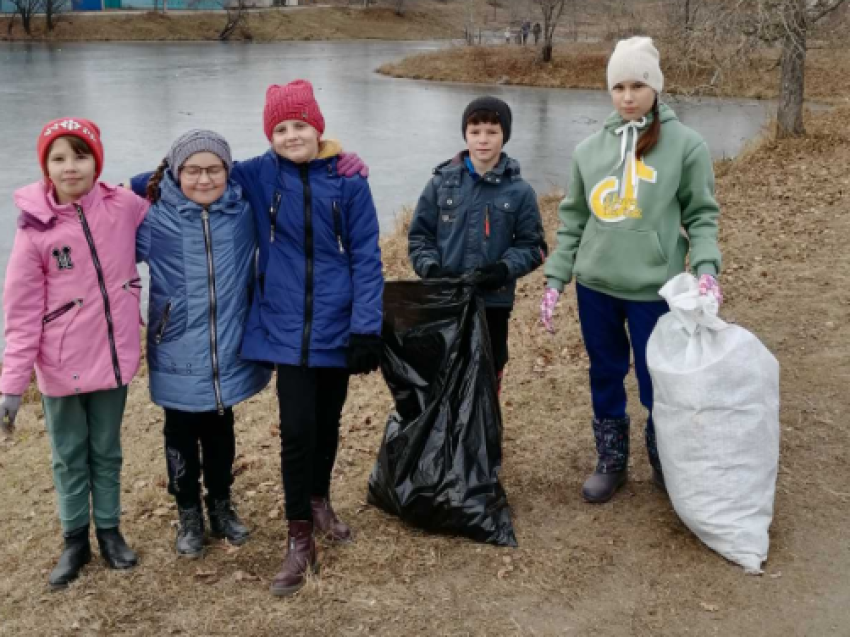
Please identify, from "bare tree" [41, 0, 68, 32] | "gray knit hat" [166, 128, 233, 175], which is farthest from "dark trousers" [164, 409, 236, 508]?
"bare tree" [41, 0, 68, 32]

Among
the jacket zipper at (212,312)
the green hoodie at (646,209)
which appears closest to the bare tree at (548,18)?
the green hoodie at (646,209)

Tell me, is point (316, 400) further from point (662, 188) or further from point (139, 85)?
point (139, 85)

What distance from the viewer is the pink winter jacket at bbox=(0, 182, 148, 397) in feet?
9.68

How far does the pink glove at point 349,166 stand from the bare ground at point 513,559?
1.41 m

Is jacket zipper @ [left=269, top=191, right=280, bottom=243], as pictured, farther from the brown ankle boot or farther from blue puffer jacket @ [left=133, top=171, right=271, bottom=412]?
the brown ankle boot

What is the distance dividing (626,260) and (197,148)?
1.60m

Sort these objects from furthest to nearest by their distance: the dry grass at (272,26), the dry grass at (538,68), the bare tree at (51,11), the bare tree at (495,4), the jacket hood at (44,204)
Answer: the bare tree at (495,4) → the dry grass at (272,26) → the bare tree at (51,11) → the dry grass at (538,68) → the jacket hood at (44,204)

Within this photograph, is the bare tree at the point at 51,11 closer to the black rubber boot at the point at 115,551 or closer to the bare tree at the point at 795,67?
the bare tree at the point at 795,67

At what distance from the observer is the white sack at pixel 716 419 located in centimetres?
302

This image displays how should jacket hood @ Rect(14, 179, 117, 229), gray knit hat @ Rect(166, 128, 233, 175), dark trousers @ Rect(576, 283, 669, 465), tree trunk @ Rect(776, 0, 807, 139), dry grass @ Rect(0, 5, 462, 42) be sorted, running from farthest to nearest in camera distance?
dry grass @ Rect(0, 5, 462, 42), tree trunk @ Rect(776, 0, 807, 139), dark trousers @ Rect(576, 283, 669, 465), gray knit hat @ Rect(166, 128, 233, 175), jacket hood @ Rect(14, 179, 117, 229)

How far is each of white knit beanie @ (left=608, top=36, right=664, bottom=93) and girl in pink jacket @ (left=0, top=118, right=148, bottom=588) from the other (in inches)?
69.8

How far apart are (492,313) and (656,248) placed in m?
0.73

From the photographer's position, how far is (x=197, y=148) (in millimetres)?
3037

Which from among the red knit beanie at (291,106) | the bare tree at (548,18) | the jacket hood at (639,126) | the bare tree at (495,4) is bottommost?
the jacket hood at (639,126)
